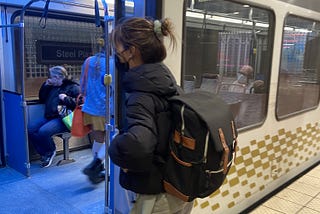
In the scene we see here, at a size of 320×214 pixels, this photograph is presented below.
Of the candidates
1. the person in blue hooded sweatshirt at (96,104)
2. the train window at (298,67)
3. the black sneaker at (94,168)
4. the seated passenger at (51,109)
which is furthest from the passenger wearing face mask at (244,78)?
the seated passenger at (51,109)

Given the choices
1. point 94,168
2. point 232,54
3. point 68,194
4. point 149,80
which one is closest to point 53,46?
point 94,168

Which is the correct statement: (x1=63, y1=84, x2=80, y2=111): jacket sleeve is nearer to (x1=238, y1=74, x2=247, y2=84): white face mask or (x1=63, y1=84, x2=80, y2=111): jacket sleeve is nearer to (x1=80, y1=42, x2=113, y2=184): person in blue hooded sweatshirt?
(x1=80, y1=42, x2=113, y2=184): person in blue hooded sweatshirt

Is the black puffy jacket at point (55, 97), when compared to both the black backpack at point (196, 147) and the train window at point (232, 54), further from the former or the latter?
the black backpack at point (196, 147)

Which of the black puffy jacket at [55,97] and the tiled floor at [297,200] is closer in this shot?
the tiled floor at [297,200]

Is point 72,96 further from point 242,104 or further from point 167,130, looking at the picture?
point 167,130

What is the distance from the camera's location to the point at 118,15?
5.74ft

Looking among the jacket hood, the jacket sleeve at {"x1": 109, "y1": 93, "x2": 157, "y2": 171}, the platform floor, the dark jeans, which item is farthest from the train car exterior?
the jacket sleeve at {"x1": 109, "y1": 93, "x2": 157, "y2": 171}

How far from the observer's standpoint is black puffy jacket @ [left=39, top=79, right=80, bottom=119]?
3756mm

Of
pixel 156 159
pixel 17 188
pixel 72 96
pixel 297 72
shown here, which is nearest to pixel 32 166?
pixel 17 188

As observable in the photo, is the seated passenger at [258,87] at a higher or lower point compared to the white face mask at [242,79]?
lower

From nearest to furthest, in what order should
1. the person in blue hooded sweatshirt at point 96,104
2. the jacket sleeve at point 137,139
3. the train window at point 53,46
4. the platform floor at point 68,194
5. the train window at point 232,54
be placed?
the jacket sleeve at point 137,139 < the train window at point 232,54 < the platform floor at point 68,194 < the person in blue hooded sweatshirt at point 96,104 < the train window at point 53,46

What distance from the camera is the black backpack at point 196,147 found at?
48.4 inches

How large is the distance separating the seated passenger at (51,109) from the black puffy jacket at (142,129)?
99.4 inches

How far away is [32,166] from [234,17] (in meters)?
2.85
